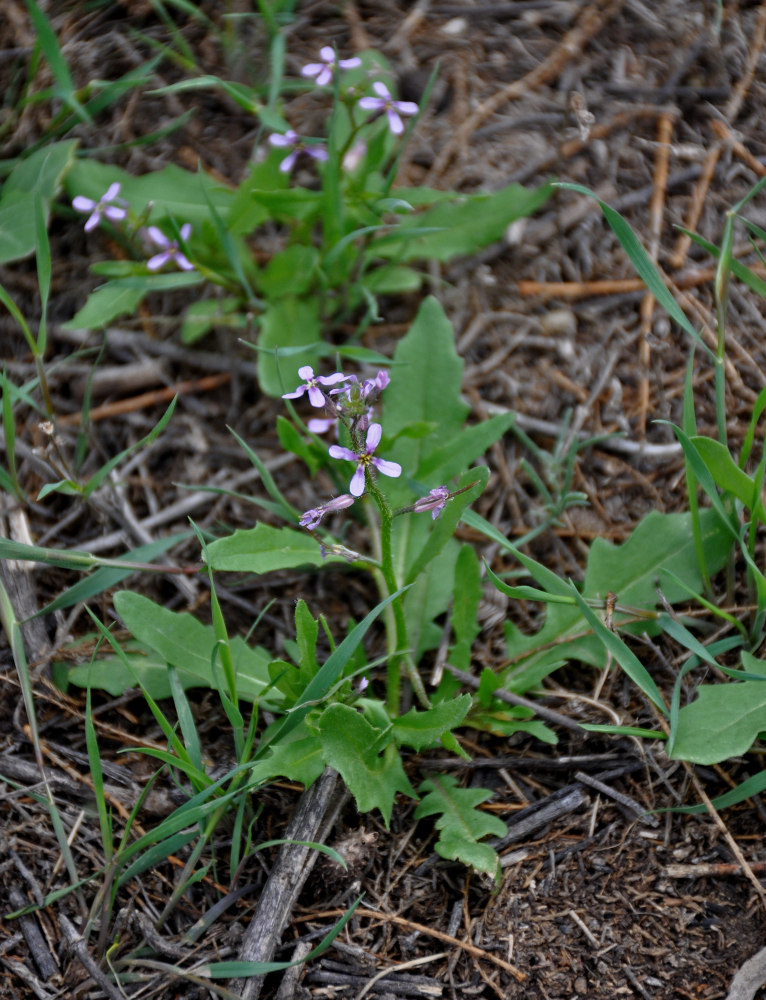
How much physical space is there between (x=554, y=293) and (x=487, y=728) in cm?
158

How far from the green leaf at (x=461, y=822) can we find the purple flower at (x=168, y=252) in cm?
178

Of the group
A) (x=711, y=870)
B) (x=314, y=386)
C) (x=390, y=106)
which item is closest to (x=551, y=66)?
(x=390, y=106)

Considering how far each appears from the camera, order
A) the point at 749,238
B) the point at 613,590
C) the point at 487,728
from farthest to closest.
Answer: the point at 749,238 < the point at 613,590 < the point at 487,728

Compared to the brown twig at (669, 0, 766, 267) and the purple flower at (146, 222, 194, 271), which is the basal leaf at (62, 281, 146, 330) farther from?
the brown twig at (669, 0, 766, 267)

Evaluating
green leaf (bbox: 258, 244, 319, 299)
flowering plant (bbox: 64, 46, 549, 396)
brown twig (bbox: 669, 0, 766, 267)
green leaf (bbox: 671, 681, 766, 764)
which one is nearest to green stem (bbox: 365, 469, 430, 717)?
green leaf (bbox: 671, 681, 766, 764)

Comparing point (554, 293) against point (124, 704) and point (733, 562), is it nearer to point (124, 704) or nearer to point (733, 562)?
point (733, 562)

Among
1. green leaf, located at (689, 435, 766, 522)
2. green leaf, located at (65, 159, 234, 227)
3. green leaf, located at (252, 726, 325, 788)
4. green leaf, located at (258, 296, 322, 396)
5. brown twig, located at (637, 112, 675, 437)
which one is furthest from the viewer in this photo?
green leaf, located at (65, 159, 234, 227)

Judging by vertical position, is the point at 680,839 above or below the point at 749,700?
below

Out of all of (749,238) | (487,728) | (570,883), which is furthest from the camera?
(749,238)

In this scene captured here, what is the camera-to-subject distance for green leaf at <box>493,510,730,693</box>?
2.38m

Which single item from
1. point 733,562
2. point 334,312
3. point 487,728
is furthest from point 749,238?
point 487,728

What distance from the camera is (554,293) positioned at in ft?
9.93

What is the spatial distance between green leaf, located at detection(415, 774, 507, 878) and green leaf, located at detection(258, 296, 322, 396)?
1.31 metres

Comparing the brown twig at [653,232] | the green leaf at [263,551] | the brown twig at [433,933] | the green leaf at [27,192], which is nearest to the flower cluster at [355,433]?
the green leaf at [263,551]
